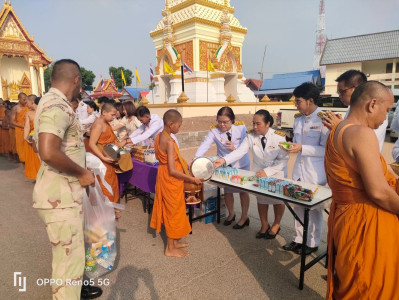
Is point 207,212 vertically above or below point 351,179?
below

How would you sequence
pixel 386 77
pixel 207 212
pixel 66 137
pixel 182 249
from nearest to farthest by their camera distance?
pixel 66 137
pixel 182 249
pixel 207 212
pixel 386 77

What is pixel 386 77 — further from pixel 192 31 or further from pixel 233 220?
pixel 233 220

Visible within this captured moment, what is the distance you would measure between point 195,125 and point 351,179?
10.2 meters

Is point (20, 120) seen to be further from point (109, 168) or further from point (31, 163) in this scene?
point (109, 168)

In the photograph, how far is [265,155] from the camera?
3.61 metres

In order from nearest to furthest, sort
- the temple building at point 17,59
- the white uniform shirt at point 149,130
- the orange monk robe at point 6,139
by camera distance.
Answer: the white uniform shirt at point 149,130 → the orange monk robe at point 6,139 → the temple building at point 17,59

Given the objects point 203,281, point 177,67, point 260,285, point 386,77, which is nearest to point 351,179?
point 260,285

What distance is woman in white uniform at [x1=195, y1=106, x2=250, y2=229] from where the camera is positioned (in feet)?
13.2

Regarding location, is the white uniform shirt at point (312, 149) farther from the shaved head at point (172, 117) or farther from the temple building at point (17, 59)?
the temple building at point (17, 59)

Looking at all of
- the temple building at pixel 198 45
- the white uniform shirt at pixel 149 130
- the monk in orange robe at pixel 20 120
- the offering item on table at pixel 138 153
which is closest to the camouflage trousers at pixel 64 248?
the offering item on table at pixel 138 153

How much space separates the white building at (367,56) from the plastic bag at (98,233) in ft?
96.8

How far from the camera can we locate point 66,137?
199cm

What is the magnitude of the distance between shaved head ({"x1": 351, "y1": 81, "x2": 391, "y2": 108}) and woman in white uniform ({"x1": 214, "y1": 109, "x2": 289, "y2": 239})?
179 centimetres

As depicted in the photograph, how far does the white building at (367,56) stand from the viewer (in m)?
24.9
